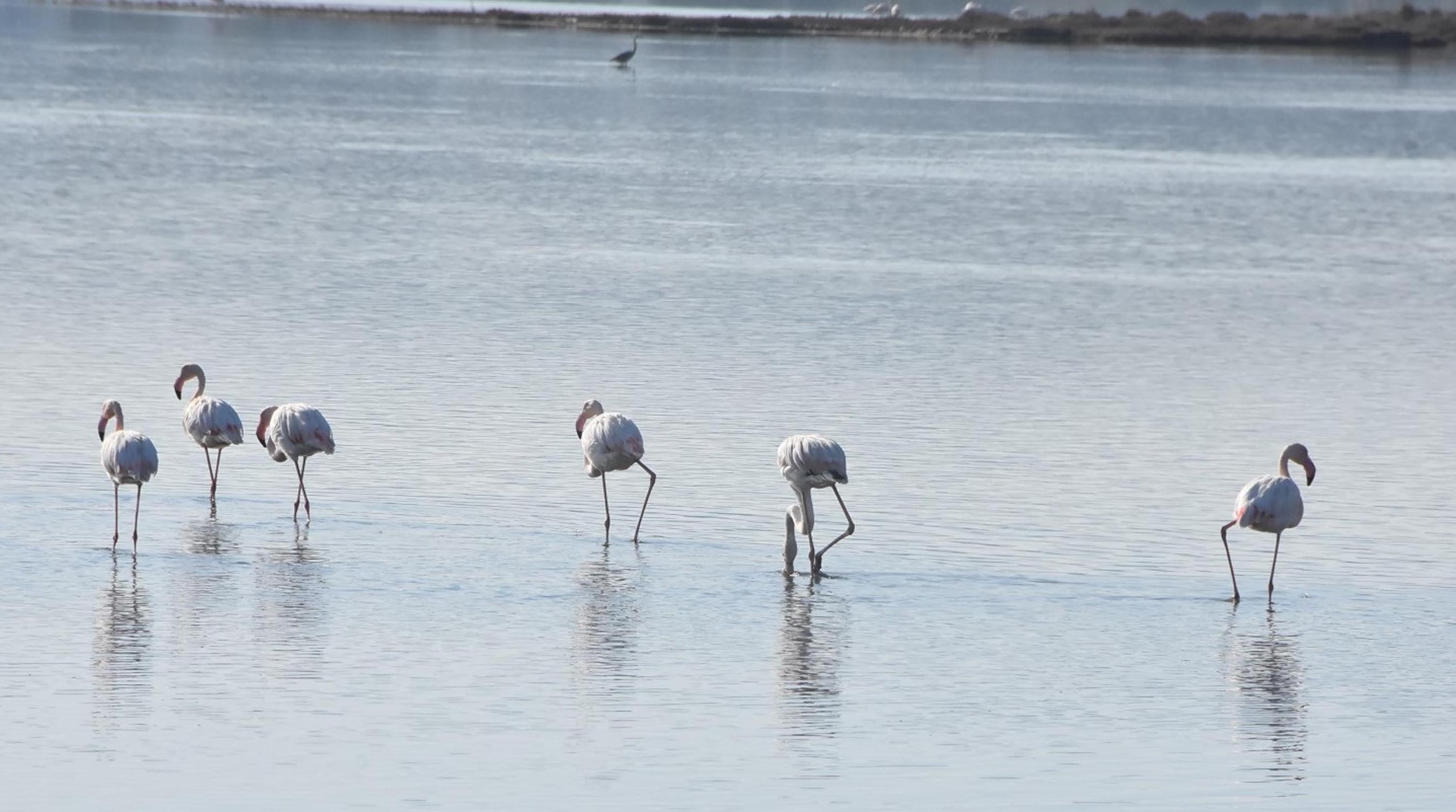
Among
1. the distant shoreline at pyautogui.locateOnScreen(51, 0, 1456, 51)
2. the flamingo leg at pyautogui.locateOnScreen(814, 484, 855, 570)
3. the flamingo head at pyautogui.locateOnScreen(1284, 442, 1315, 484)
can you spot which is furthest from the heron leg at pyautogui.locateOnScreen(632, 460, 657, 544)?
the distant shoreline at pyautogui.locateOnScreen(51, 0, 1456, 51)

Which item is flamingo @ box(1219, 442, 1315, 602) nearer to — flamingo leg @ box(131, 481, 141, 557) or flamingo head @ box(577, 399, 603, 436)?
flamingo head @ box(577, 399, 603, 436)

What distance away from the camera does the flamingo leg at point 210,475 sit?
44.6ft

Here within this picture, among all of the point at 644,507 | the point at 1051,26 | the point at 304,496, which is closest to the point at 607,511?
the point at 644,507

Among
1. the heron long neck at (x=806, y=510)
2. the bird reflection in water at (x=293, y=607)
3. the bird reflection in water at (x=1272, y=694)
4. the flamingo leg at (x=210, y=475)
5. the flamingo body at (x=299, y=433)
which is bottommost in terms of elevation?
the bird reflection in water at (x=293, y=607)

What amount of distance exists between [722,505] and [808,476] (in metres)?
1.86

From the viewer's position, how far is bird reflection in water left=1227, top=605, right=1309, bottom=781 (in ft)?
31.0

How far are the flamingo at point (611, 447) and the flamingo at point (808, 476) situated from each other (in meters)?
0.94

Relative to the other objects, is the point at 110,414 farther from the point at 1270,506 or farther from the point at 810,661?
the point at 1270,506

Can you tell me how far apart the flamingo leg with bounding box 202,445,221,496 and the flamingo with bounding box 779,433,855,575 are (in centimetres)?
340

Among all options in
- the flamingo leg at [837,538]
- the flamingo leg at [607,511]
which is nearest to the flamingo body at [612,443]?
the flamingo leg at [607,511]

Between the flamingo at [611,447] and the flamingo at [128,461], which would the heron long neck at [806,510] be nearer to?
the flamingo at [611,447]

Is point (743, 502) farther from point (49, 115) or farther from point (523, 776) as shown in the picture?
point (49, 115)

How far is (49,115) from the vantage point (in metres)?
57.1

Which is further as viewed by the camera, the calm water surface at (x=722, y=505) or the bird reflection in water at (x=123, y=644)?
the bird reflection in water at (x=123, y=644)
